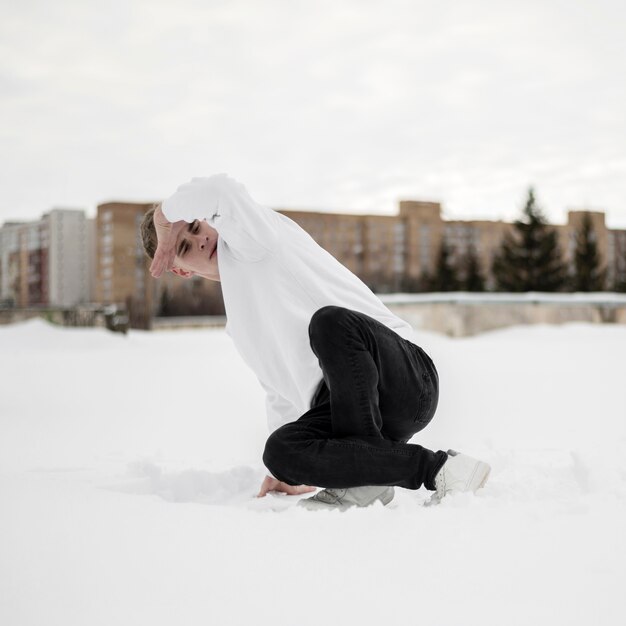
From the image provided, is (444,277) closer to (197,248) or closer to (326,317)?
(197,248)

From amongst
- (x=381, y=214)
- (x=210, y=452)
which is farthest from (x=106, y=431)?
(x=381, y=214)

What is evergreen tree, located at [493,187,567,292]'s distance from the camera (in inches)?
924

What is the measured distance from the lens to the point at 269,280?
65.4 inches

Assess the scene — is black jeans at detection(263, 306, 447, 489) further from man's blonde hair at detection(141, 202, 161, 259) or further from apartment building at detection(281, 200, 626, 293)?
apartment building at detection(281, 200, 626, 293)

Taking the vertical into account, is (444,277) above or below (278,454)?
above

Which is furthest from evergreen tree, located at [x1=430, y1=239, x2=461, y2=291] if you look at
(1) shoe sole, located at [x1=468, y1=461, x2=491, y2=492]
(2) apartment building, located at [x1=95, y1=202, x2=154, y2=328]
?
(1) shoe sole, located at [x1=468, y1=461, x2=491, y2=492]

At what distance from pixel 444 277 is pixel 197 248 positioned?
93.4 ft

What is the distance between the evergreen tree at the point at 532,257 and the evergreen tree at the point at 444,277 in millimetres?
4929

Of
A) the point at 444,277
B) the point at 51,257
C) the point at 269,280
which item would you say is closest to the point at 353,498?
the point at 269,280

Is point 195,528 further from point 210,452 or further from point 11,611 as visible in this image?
point 210,452

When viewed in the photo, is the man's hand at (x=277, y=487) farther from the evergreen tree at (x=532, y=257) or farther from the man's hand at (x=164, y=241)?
the evergreen tree at (x=532, y=257)

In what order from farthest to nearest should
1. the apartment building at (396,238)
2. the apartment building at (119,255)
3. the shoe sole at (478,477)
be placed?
the apartment building at (396,238)
the apartment building at (119,255)
the shoe sole at (478,477)

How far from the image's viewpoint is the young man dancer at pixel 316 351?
5.20ft

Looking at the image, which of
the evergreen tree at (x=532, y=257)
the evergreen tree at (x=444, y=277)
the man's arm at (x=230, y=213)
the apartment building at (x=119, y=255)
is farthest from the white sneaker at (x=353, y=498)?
the apartment building at (x=119, y=255)
